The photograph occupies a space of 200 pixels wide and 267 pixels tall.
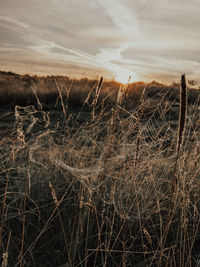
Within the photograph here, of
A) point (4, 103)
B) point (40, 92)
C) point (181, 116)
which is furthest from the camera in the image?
point (40, 92)

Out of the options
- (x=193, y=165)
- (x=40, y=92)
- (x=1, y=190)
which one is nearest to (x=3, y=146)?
(x=1, y=190)

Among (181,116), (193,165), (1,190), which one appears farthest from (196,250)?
(1,190)

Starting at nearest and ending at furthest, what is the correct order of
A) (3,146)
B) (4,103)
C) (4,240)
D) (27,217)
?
(4,240) → (27,217) → (3,146) → (4,103)

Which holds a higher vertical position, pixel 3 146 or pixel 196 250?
pixel 3 146

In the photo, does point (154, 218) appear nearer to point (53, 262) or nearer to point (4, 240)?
point (53, 262)

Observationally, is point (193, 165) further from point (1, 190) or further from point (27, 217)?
point (1, 190)

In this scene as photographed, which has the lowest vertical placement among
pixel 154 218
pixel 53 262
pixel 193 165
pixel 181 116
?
pixel 53 262

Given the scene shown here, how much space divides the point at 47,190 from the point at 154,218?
861 mm

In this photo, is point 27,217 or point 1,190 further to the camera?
point 1,190

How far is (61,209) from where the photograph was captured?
1871 millimetres

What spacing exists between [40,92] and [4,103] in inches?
61.7

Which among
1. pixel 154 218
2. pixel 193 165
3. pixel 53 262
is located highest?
pixel 193 165

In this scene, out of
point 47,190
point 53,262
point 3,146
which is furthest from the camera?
point 3,146

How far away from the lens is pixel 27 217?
180 cm
